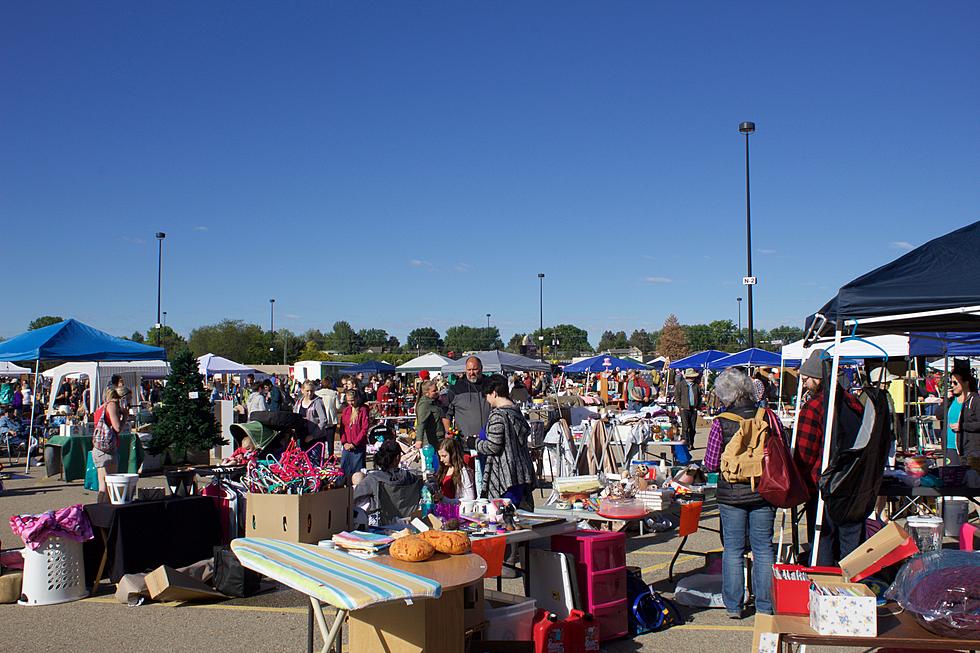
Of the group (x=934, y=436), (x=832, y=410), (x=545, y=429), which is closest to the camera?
(x=832, y=410)

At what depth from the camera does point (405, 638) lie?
4.05 metres

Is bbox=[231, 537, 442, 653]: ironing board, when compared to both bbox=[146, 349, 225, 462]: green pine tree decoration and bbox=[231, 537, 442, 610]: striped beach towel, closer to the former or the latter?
bbox=[231, 537, 442, 610]: striped beach towel

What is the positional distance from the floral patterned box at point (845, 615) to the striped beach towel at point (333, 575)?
1596mm

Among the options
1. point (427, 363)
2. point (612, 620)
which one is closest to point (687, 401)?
point (612, 620)

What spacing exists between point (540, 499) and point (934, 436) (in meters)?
9.93

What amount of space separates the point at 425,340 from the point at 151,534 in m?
124

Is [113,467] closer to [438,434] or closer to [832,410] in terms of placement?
[438,434]

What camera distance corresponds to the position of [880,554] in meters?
4.07

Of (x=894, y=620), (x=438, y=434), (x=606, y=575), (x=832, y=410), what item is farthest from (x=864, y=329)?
(x=438, y=434)

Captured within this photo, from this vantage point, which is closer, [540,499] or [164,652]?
[164,652]

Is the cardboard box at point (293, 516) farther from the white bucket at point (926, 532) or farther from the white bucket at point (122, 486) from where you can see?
the white bucket at point (926, 532)

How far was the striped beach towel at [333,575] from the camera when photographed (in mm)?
3299

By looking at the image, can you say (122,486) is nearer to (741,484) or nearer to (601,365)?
(741,484)

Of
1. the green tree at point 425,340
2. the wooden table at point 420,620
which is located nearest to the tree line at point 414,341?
the green tree at point 425,340
